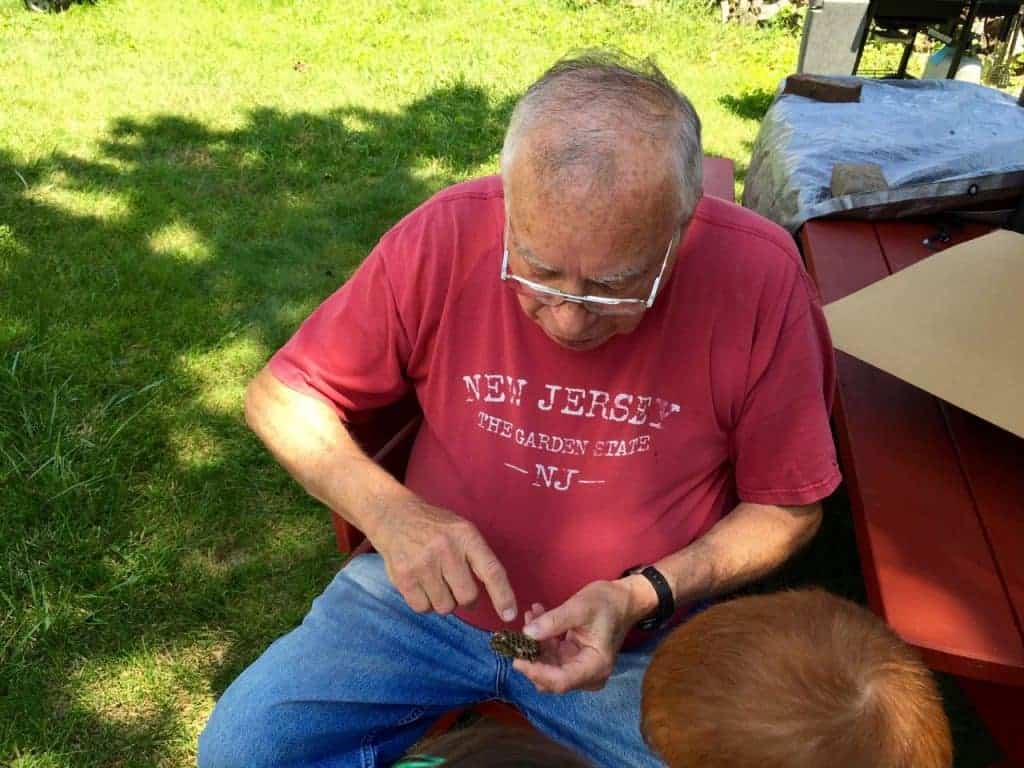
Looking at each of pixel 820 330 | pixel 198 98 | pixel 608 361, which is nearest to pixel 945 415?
pixel 820 330

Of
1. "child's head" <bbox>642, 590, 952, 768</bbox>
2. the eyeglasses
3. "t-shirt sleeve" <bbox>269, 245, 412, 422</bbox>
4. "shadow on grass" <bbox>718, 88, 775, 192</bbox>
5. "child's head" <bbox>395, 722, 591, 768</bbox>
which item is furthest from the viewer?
"shadow on grass" <bbox>718, 88, 775, 192</bbox>

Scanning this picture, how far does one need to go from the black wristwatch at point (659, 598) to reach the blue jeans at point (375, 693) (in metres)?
0.14

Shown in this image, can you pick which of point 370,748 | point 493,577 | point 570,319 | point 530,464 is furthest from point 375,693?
point 570,319

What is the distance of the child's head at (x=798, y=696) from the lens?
3.09 feet

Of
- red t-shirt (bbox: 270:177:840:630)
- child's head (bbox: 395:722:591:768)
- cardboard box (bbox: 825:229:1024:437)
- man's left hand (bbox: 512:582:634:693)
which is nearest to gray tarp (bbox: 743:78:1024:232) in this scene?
cardboard box (bbox: 825:229:1024:437)

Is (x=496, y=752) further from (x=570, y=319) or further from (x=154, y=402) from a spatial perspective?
(x=154, y=402)

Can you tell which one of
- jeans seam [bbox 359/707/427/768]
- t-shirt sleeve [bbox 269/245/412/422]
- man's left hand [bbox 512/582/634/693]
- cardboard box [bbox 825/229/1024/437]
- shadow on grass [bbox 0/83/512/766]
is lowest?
shadow on grass [bbox 0/83/512/766]

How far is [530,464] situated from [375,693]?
0.52m

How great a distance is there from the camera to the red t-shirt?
1.59 m

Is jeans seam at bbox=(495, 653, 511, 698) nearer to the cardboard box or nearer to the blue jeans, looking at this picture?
the blue jeans

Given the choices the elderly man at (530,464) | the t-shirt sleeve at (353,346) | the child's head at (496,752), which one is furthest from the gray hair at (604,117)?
the child's head at (496,752)

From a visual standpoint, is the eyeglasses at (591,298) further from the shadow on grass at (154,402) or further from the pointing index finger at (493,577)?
the shadow on grass at (154,402)

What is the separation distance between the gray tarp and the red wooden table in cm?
84

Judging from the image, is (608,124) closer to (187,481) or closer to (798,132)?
(187,481)
